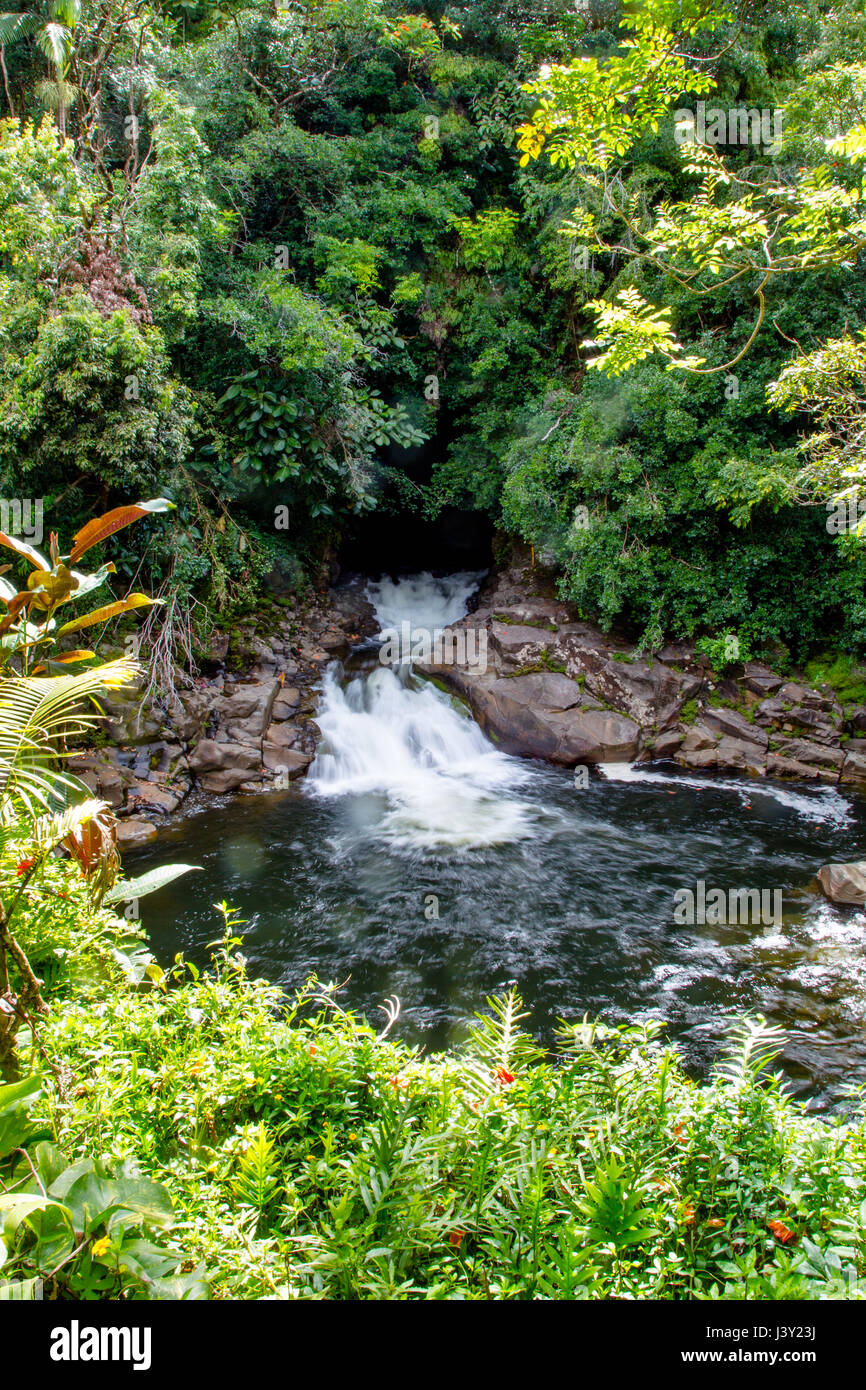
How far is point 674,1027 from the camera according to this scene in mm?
5117

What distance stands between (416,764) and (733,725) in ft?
15.1

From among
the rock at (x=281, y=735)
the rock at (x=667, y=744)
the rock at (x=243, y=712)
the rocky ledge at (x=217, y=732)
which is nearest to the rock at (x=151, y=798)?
the rocky ledge at (x=217, y=732)

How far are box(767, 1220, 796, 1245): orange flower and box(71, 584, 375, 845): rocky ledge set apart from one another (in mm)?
7371

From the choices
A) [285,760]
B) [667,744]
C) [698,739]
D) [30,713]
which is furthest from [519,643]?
[30,713]

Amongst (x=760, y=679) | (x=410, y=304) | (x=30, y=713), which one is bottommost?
(x=760, y=679)

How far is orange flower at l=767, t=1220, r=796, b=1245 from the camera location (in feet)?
6.81

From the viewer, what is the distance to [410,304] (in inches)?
508

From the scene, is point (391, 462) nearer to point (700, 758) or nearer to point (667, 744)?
point (667, 744)

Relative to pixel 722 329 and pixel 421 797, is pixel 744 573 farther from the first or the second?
pixel 421 797

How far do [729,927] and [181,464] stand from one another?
29.2 feet

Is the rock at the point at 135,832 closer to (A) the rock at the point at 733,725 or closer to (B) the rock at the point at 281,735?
(B) the rock at the point at 281,735

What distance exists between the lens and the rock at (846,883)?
6.67 metres

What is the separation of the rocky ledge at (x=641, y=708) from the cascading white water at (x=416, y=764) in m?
0.50

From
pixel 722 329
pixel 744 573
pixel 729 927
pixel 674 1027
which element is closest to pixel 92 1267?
pixel 674 1027
